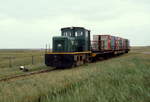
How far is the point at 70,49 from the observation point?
1479 cm

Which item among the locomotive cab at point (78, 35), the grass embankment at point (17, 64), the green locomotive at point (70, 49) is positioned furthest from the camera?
the locomotive cab at point (78, 35)

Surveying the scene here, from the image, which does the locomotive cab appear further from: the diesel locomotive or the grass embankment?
the grass embankment

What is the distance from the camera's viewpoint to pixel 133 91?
4973 millimetres

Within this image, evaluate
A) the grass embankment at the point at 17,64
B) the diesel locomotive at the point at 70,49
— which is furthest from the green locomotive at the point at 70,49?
the grass embankment at the point at 17,64

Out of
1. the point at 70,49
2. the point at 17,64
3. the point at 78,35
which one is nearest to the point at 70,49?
the point at 70,49

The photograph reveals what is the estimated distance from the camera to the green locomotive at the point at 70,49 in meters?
14.0

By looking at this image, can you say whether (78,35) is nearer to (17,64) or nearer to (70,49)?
(70,49)

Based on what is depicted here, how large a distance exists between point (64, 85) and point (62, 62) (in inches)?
307

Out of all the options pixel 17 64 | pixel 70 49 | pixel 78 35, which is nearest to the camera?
pixel 70 49

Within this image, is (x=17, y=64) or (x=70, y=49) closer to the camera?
(x=70, y=49)

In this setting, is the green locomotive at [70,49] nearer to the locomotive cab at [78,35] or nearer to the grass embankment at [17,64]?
the locomotive cab at [78,35]

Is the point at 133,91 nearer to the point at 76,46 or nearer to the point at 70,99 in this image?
the point at 70,99

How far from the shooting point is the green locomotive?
1404 cm

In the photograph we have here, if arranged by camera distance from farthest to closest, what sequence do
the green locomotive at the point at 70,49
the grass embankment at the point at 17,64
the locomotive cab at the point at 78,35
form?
the locomotive cab at the point at 78,35, the green locomotive at the point at 70,49, the grass embankment at the point at 17,64
